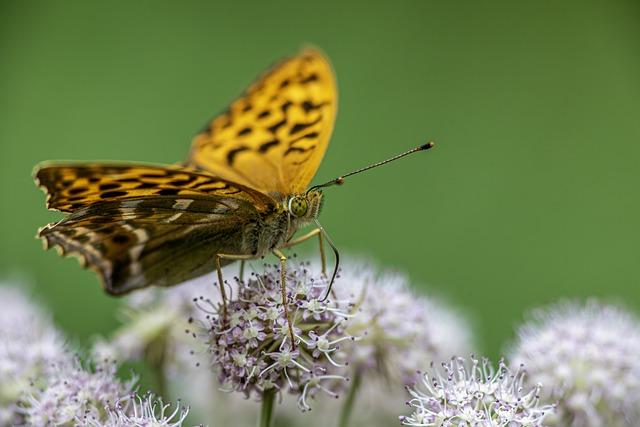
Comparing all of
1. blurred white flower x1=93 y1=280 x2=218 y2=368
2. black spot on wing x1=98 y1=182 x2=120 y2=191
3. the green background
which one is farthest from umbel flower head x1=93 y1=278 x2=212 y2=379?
the green background

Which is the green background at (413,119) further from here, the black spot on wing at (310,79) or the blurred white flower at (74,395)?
the black spot on wing at (310,79)

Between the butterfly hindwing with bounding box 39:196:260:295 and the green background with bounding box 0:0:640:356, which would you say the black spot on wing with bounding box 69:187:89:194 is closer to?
the butterfly hindwing with bounding box 39:196:260:295

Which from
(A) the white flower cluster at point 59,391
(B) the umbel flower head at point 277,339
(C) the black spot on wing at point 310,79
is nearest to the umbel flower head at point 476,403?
(B) the umbel flower head at point 277,339

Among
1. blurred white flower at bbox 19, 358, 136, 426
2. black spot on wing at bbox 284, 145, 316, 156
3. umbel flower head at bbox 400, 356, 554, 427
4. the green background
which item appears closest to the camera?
umbel flower head at bbox 400, 356, 554, 427

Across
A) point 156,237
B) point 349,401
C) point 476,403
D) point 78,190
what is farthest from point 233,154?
point 476,403

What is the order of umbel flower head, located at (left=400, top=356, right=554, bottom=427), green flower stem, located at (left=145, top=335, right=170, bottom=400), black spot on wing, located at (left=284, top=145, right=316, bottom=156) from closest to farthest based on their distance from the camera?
umbel flower head, located at (left=400, top=356, right=554, bottom=427), black spot on wing, located at (left=284, top=145, right=316, bottom=156), green flower stem, located at (left=145, top=335, right=170, bottom=400)

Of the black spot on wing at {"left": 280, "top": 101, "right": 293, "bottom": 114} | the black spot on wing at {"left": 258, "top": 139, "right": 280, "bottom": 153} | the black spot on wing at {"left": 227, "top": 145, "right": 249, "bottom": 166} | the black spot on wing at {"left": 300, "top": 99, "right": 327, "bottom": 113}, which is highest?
the black spot on wing at {"left": 300, "top": 99, "right": 327, "bottom": 113}

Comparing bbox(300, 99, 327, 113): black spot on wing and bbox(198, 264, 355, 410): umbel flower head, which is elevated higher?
bbox(300, 99, 327, 113): black spot on wing
